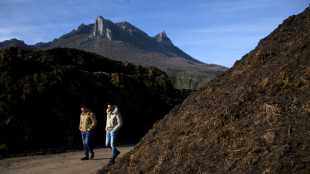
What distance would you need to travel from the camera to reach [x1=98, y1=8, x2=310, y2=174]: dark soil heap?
14.5 ft

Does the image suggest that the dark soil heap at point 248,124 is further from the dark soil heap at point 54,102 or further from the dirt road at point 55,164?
the dark soil heap at point 54,102

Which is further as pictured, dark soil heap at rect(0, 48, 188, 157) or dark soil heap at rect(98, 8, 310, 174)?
dark soil heap at rect(0, 48, 188, 157)

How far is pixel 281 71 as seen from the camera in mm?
6055

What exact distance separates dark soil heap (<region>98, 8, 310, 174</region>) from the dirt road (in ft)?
7.64

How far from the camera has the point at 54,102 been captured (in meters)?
13.7

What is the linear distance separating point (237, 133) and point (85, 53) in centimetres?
1886

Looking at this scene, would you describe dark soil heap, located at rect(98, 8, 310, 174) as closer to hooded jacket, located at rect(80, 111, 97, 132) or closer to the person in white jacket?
the person in white jacket

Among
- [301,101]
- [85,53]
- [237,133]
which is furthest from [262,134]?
[85,53]

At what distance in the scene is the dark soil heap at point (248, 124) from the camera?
4434 mm

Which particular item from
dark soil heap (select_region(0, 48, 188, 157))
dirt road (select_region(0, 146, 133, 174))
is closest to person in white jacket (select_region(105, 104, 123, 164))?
dirt road (select_region(0, 146, 133, 174))

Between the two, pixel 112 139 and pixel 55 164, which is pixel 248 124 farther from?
pixel 55 164

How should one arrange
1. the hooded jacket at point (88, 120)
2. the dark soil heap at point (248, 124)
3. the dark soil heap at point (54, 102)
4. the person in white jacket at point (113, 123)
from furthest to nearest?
the dark soil heap at point (54, 102) → the hooded jacket at point (88, 120) → the person in white jacket at point (113, 123) → the dark soil heap at point (248, 124)

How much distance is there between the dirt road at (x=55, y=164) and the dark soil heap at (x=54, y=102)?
4.34 feet

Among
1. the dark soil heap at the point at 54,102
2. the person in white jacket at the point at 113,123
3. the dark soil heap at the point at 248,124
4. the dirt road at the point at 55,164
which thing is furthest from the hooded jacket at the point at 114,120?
the dark soil heap at the point at 54,102
